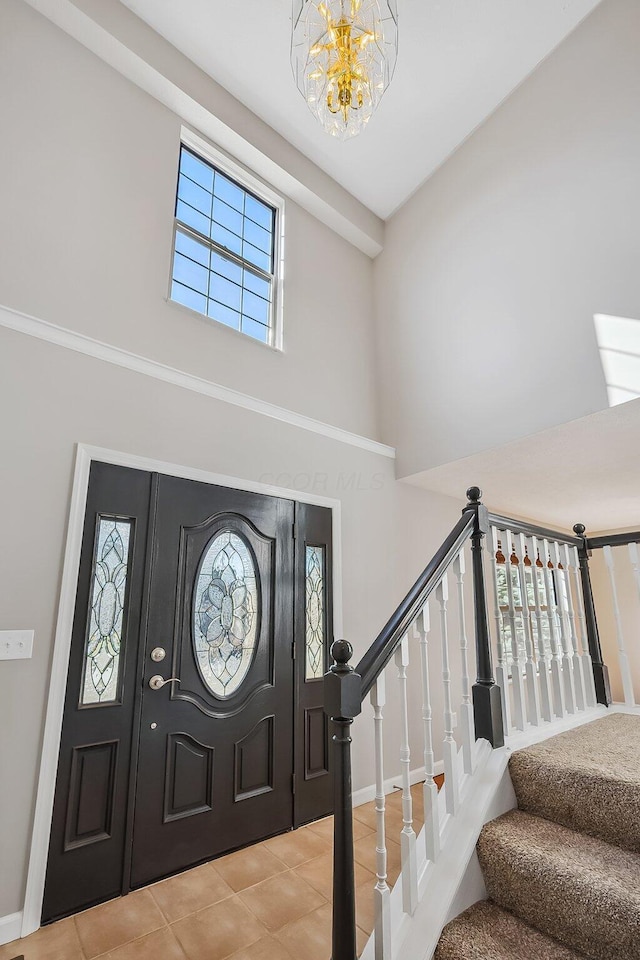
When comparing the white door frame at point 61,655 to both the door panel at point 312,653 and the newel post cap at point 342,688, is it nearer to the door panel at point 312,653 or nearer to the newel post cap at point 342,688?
the door panel at point 312,653

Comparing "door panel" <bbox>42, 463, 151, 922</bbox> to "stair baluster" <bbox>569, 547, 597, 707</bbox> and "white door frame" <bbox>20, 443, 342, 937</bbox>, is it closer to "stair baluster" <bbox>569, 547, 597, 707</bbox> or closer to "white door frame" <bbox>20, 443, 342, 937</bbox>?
"white door frame" <bbox>20, 443, 342, 937</bbox>

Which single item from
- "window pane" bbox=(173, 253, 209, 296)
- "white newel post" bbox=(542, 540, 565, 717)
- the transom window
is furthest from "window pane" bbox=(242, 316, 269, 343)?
"white newel post" bbox=(542, 540, 565, 717)

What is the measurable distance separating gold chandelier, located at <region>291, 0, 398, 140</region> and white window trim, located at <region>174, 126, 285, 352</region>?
142cm

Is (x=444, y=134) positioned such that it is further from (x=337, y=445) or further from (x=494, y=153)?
(x=337, y=445)

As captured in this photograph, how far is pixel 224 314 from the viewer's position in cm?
357

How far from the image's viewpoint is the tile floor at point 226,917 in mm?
1914

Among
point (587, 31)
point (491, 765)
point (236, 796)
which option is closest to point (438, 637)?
point (236, 796)

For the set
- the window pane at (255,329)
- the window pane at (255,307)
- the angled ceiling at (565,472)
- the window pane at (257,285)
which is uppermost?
the window pane at (257,285)

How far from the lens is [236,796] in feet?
9.07

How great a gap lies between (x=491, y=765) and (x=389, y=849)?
46.1 inches

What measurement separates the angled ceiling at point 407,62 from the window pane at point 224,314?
1.74 meters

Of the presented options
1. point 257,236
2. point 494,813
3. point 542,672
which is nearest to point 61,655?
point 494,813

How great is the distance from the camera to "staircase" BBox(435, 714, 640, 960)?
1.34 meters

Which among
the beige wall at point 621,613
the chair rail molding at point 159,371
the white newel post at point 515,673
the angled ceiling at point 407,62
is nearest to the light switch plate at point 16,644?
the chair rail molding at point 159,371
